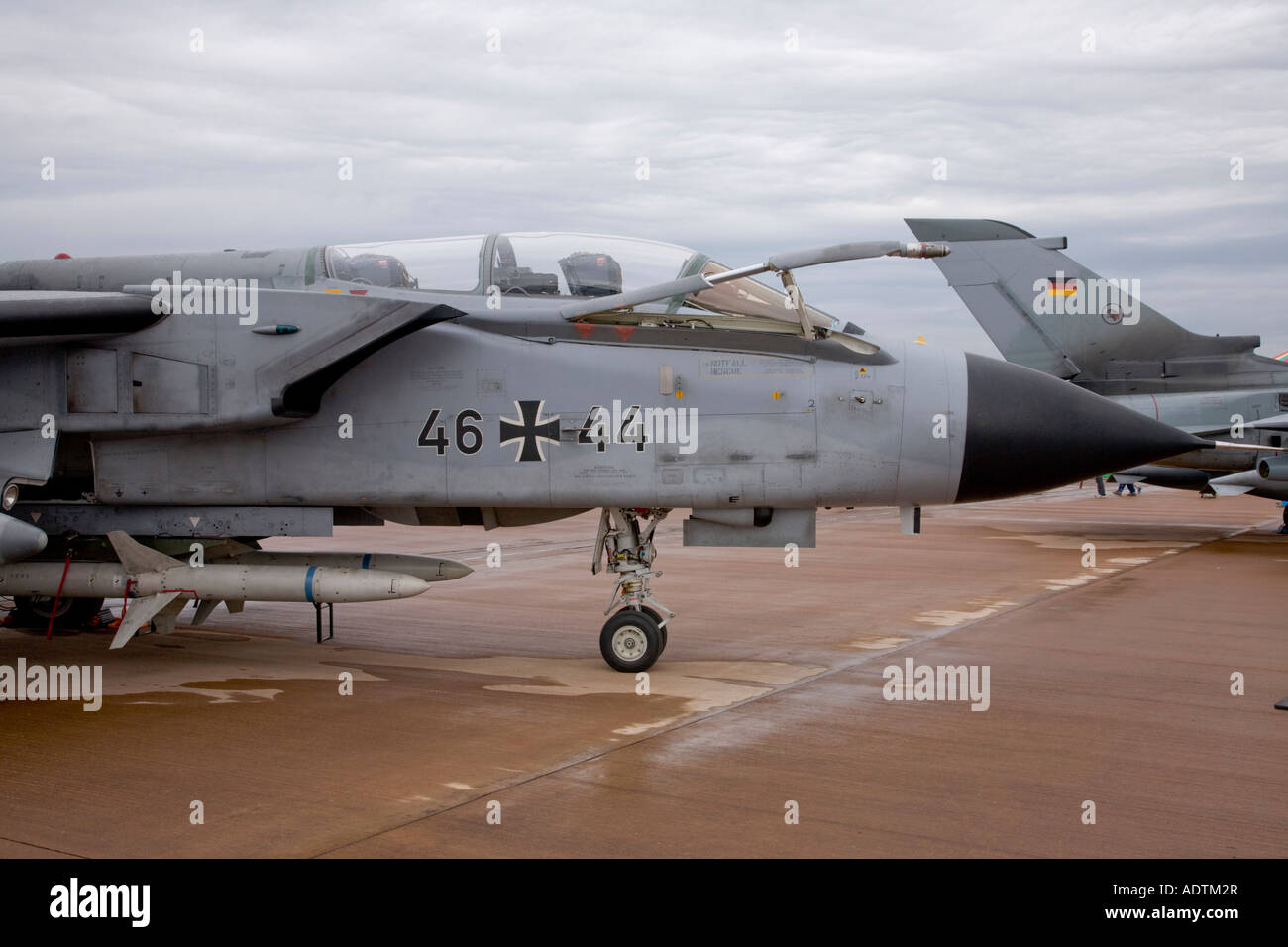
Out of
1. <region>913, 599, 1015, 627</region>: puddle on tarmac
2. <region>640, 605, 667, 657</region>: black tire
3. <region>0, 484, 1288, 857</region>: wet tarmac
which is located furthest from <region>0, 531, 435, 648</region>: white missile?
<region>913, 599, 1015, 627</region>: puddle on tarmac

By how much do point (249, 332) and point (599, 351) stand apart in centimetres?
224

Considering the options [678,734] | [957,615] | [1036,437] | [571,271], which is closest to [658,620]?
[678,734]

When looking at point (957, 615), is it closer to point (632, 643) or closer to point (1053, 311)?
point (632, 643)

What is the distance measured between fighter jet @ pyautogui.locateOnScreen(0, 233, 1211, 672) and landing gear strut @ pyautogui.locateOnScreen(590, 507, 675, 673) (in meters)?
0.02

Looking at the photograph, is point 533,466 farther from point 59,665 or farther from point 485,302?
point 59,665

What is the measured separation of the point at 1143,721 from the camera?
632 centimetres

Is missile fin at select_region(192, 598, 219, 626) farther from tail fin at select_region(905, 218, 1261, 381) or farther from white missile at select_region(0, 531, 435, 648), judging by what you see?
tail fin at select_region(905, 218, 1261, 381)

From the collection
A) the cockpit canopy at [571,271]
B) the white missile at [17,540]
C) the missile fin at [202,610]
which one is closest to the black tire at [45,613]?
the missile fin at [202,610]

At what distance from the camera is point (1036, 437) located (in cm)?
688

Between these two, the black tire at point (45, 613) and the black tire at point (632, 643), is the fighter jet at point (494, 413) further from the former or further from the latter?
the black tire at point (45, 613)

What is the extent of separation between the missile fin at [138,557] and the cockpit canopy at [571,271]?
7.33ft

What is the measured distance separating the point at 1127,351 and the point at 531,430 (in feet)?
50.9

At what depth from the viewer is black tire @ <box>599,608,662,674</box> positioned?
745 centimetres
